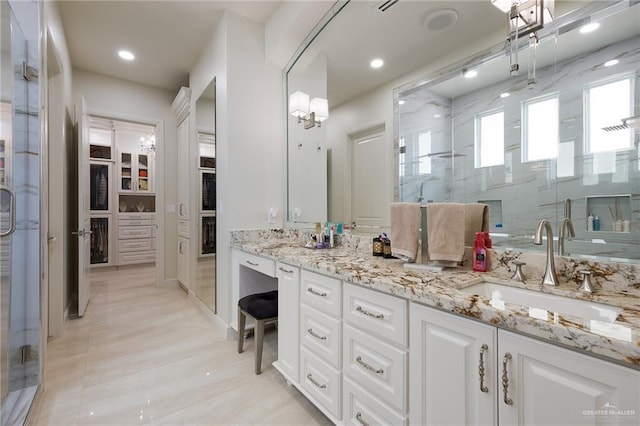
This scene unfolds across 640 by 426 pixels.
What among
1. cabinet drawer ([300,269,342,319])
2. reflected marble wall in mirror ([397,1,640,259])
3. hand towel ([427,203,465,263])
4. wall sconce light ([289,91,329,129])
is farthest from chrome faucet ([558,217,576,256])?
wall sconce light ([289,91,329,129])

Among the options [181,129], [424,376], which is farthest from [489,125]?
[181,129]

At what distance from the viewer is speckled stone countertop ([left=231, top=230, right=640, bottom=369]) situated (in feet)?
2.20

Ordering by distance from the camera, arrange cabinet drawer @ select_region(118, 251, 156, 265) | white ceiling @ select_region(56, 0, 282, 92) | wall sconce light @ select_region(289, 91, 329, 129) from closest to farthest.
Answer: wall sconce light @ select_region(289, 91, 329, 129) → white ceiling @ select_region(56, 0, 282, 92) → cabinet drawer @ select_region(118, 251, 156, 265)

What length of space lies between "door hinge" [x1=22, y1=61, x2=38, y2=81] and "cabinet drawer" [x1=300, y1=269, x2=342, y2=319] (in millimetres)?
1900

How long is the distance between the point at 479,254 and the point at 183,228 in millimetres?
3373

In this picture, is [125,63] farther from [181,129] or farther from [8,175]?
[8,175]

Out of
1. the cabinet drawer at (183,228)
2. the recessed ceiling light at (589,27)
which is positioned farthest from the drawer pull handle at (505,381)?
the cabinet drawer at (183,228)

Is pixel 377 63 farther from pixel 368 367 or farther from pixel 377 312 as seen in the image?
pixel 368 367

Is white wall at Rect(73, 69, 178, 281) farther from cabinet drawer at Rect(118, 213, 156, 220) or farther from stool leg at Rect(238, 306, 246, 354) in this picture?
stool leg at Rect(238, 306, 246, 354)

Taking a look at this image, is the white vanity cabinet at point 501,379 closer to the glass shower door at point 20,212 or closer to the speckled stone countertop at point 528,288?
the speckled stone countertop at point 528,288

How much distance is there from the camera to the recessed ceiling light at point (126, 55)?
3.21 meters

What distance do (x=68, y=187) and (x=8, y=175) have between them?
1.90m

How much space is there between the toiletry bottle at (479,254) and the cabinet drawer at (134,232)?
579cm

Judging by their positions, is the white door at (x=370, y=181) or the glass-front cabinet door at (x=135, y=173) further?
the glass-front cabinet door at (x=135, y=173)
